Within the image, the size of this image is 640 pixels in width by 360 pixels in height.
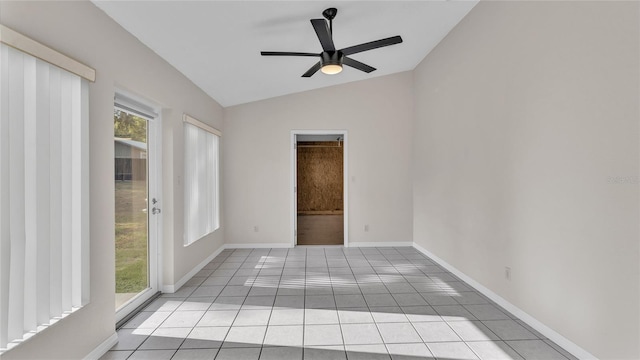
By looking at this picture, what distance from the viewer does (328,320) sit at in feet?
8.45

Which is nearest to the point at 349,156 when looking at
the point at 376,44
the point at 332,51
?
the point at 332,51

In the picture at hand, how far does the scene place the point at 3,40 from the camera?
1.41 meters

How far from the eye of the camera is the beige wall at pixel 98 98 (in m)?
1.63

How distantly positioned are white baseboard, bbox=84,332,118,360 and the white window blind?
143cm

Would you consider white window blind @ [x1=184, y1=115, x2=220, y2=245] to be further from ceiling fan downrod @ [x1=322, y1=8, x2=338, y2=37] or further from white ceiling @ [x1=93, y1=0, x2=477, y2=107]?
ceiling fan downrod @ [x1=322, y1=8, x2=338, y2=37]

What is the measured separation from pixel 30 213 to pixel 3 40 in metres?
0.88

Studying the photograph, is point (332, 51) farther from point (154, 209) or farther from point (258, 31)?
point (154, 209)

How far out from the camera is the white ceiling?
7.76ft

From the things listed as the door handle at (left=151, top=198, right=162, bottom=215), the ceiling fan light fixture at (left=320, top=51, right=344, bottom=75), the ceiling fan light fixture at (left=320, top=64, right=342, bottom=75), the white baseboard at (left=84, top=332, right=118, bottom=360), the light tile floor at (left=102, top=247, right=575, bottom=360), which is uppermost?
the ceiling fan light fixture at (left=320, top=51, right=344, bottom=75)

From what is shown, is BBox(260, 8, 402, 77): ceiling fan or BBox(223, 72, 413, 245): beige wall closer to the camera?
BBox(260, 8, 402, 77): ceiling fan

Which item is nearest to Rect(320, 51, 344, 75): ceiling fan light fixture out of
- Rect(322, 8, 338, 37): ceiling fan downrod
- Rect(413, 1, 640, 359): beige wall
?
Rect(322, 8, 338, 37): ceiling fan downrod

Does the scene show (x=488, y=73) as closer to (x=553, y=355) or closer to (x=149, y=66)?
(x=553, y=355)

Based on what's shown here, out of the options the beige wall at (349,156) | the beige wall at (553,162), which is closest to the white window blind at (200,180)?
the beige wall at (349,156)

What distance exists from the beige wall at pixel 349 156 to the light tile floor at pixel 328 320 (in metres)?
1.31
